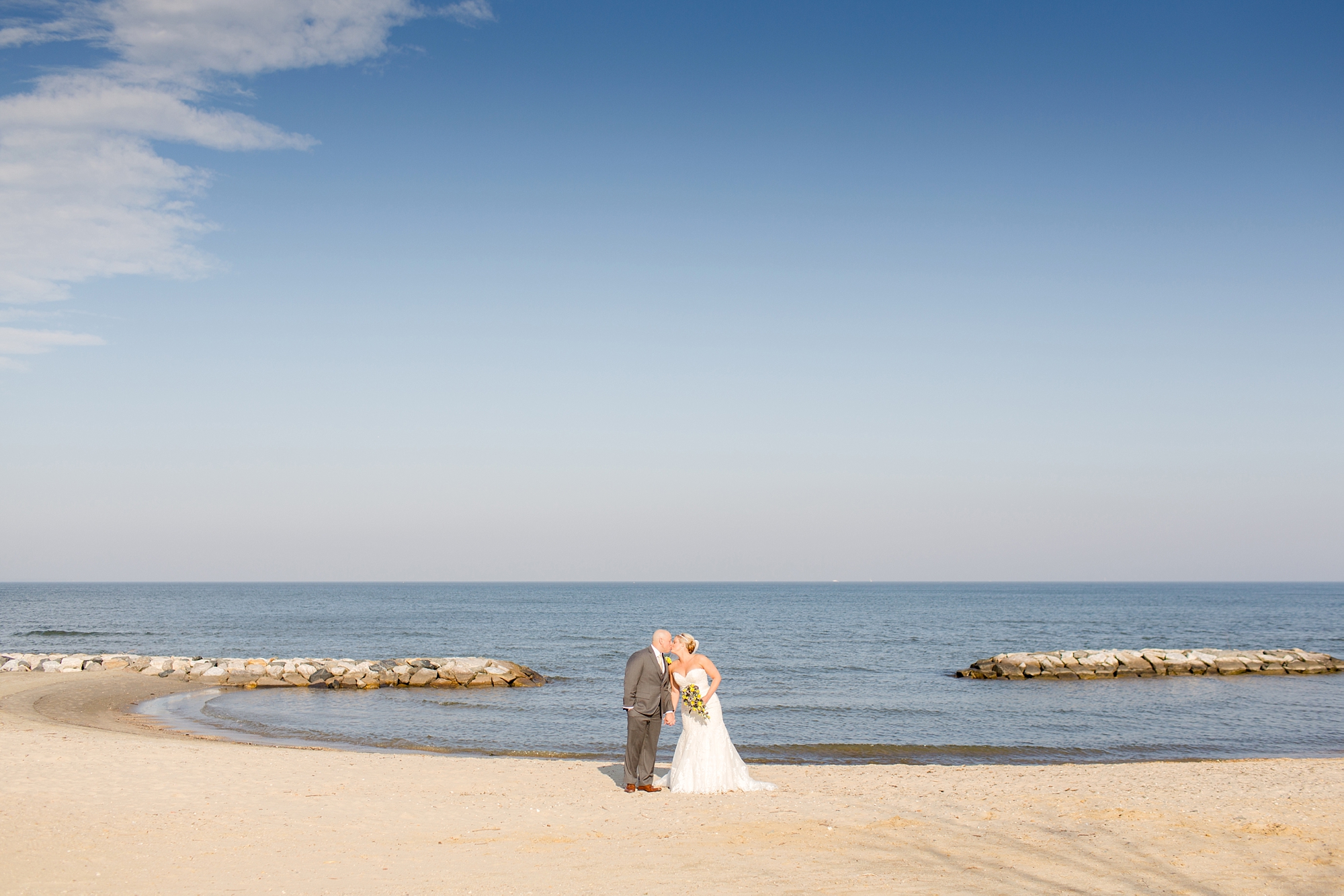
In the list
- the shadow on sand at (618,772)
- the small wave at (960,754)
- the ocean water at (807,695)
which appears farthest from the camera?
the ocean water at (807,695)

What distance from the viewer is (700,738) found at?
12.2 m

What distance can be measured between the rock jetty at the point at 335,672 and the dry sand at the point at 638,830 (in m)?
15.4

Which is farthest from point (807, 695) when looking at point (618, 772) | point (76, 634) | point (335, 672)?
point (76, 634)

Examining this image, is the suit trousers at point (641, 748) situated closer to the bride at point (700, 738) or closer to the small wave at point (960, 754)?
the bride at point (700, 738)

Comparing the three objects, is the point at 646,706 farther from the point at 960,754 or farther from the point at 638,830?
the point at 960,754

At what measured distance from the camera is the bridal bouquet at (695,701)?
12.0 metres

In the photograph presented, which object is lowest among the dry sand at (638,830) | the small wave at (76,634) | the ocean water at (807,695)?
the small wave at (76,634)

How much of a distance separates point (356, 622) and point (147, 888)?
233 feet

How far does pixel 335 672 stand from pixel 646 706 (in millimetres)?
22394

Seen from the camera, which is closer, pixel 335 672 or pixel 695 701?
pixel 695 701

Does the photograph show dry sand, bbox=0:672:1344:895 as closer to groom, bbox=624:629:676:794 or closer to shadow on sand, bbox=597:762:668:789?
shadow on sand, bbox=597:762:668:789

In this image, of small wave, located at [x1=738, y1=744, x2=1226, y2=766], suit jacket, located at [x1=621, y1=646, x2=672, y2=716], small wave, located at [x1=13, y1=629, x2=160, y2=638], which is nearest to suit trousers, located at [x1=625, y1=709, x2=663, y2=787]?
suit jacket, located at [x1=621, y1=646, x2=672, y2=716]

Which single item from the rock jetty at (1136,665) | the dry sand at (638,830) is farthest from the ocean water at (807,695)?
the dry sand at (638,830)

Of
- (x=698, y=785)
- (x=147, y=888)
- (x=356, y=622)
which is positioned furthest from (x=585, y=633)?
(x=147, y=888)
